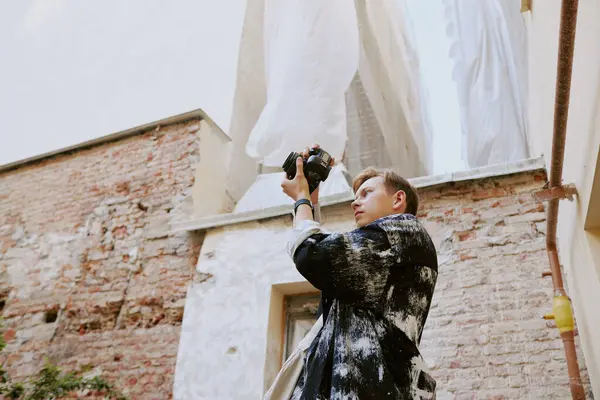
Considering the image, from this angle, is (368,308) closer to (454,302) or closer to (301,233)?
(301,233)

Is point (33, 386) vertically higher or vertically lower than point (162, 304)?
lower

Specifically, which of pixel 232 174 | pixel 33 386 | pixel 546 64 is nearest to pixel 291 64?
pixel 232 174

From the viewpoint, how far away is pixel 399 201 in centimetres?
175

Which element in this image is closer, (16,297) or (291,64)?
(291,64)

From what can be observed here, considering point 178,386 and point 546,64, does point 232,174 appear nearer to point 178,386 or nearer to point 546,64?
point 178,386

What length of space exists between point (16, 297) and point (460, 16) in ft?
14.0

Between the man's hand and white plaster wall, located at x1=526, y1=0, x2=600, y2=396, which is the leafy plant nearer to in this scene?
the man's hand

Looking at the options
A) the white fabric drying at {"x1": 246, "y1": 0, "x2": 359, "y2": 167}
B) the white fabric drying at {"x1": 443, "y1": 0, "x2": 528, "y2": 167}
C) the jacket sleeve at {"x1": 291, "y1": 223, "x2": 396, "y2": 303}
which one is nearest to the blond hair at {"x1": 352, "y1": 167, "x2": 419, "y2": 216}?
the jacket sleeve at {"x1": 291, "y1": 223, "x2": 396, "y2": 303}

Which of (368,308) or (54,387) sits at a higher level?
(54,387)

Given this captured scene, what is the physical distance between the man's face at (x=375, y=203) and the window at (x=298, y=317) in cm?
195

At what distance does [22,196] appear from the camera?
17.2 feet

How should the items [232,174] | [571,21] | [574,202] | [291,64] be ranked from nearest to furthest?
[571,21], [574,202], [291,64], [232,174]

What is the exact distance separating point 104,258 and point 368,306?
3422mm

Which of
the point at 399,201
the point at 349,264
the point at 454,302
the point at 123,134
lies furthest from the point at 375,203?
the point at 123,134
